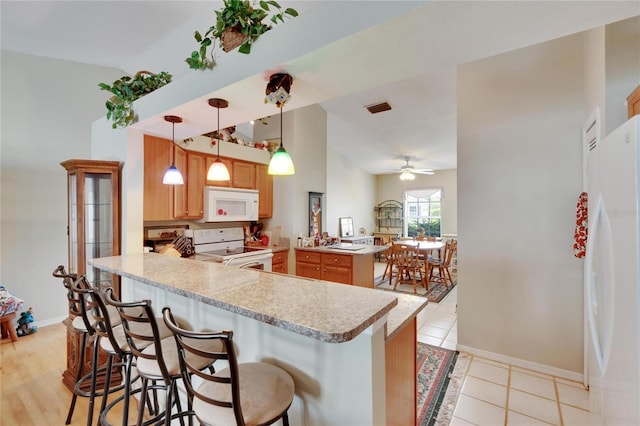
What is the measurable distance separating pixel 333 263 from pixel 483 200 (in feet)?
7.31

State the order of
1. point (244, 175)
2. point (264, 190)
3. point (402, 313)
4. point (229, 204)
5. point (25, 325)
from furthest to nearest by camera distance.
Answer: point (264, 190)
point (244, 175)
point (229, 204)
point (25, 325)
point (402, 313)

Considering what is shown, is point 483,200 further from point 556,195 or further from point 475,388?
point 475,388

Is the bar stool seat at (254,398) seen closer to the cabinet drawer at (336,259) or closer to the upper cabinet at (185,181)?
the upper cabinet at (185,181)

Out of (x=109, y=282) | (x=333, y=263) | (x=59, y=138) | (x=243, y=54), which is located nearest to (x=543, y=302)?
(x=333, y=263)

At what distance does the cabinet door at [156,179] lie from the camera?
106 inches

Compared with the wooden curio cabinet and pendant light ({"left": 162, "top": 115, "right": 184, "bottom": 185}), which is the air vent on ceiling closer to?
pendant light ({"left": 162, "top": 115, "right": 184, "bottom": 185})

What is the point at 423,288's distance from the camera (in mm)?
5289

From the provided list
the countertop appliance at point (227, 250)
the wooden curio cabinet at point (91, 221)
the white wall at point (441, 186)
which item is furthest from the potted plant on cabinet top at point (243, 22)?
the white wall at point (441, 186)

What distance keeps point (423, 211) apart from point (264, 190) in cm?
562

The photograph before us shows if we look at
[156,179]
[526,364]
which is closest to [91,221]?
[156,179]

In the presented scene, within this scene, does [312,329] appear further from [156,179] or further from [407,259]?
[407,259]

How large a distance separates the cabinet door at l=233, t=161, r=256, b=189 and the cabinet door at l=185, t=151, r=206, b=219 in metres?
0.51

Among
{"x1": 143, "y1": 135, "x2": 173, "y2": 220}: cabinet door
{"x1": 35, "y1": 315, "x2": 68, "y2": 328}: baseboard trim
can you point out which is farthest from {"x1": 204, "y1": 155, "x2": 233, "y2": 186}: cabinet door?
{"x1": 35, "y1": 315, "x2": 68, "y2": 328}: baseboard trim

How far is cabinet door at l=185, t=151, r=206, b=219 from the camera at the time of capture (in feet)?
11.0
